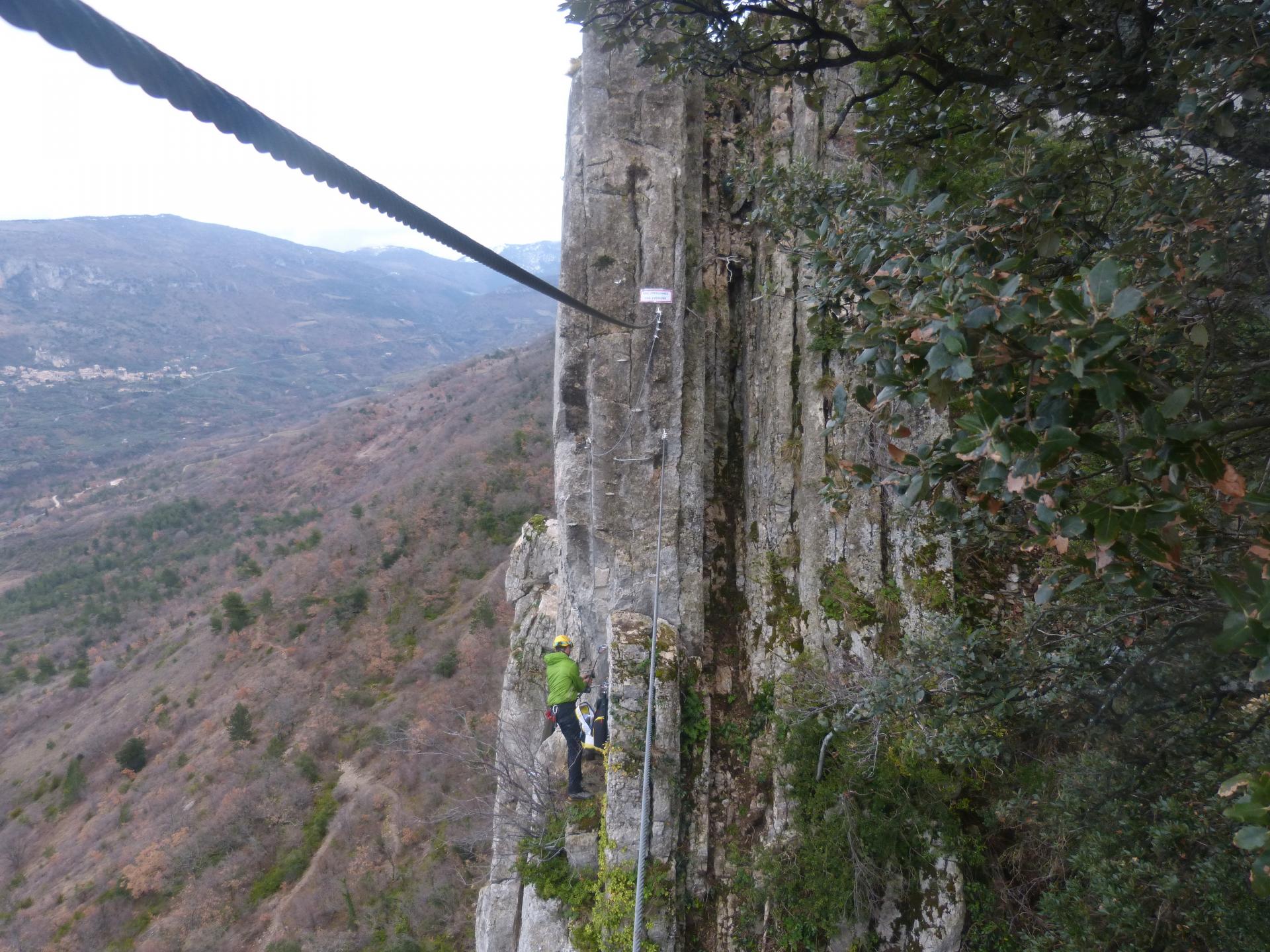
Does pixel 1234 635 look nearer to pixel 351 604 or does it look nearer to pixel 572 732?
pixel 572 732

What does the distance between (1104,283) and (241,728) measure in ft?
104

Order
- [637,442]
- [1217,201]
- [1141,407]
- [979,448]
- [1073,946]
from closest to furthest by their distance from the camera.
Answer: [1141,407] → [979,448] → [1217,201] → [1073,946] → [637,442]

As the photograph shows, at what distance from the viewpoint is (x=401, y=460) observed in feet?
168

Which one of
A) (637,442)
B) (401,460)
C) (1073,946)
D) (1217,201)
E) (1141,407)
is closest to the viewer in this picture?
(1141,407)

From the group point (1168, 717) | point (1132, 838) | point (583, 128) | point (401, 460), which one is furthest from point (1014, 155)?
point (401, 460)

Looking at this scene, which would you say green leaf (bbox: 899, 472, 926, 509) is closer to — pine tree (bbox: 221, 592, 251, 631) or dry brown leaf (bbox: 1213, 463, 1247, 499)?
dry brown leaf (bbox: 1213, 463, 1247, 499)

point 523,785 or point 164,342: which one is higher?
point 164,342

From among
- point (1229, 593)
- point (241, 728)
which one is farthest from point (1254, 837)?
point (241, 728)

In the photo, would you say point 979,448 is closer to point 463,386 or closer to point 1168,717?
point 1168,717

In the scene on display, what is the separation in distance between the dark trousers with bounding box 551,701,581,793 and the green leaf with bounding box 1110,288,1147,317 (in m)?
8.52

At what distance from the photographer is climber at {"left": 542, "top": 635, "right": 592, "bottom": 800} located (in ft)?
28.6

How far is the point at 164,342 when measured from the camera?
440 ft

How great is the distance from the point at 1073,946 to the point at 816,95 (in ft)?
18.7

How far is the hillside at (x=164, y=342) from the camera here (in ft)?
315
